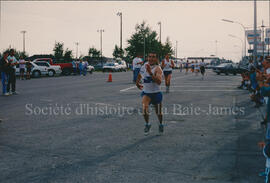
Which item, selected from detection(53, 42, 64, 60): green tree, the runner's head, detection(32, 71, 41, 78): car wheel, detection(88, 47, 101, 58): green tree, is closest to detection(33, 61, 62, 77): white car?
detection(32, 71, 41, 78): car wheel

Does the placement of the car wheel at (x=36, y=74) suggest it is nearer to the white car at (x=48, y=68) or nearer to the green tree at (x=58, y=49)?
the white car at (x=48, y=68)

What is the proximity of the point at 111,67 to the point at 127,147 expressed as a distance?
47.2 metres

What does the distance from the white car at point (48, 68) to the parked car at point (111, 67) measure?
17896 mm

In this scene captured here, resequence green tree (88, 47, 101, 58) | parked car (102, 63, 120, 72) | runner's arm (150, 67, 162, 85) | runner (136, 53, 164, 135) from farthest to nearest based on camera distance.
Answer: green tree (88, 47, 101, 58)
parked car (102, 63, 120, 72)
runner (136, 53, 164, 135)
runner's arm (150, 67, 162, 85)

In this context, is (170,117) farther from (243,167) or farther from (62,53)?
(62,53)

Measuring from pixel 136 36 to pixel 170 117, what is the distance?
77.2m

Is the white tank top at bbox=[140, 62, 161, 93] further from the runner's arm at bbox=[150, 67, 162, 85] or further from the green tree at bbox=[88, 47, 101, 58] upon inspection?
the green tree at bbox=[88, 47, 101, 58]

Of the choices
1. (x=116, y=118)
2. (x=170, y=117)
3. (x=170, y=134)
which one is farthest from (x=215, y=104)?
(x=170, y=134)

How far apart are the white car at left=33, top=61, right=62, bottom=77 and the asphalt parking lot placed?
23765mm

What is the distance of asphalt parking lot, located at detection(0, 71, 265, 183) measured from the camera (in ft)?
13.7

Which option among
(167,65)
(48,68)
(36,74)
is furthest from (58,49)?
(167,65)

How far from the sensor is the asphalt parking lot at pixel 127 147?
4172 mm

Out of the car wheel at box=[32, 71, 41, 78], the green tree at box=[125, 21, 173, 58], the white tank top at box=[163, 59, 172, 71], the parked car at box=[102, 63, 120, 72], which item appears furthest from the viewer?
the green tree at box=[125, 21, 173, 58]

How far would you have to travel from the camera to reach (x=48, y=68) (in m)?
33.2
